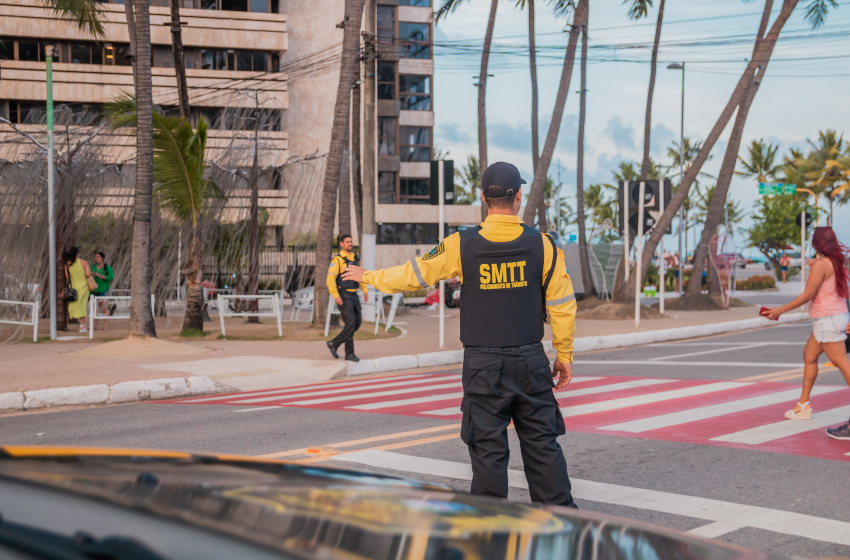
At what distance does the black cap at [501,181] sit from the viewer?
4480 mm

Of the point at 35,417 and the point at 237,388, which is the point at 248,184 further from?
the point at 35,417

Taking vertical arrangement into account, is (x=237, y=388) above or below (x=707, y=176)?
below

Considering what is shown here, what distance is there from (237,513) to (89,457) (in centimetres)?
55

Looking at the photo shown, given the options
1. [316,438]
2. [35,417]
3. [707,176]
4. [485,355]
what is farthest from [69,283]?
[707,176]

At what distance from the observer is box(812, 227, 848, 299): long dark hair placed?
26.1 ft

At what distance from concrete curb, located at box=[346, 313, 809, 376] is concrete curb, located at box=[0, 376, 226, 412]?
2615 mm

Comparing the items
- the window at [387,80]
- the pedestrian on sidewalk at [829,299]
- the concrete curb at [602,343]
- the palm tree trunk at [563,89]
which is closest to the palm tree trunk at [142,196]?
the concrete curb at [602,343]

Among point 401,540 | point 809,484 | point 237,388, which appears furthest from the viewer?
point 237,388

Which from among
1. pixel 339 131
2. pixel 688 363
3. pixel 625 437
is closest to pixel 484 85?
pixel 339 131

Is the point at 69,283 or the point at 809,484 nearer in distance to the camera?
the point at 809,484

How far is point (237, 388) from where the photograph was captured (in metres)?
12.0

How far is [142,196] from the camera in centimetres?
1498

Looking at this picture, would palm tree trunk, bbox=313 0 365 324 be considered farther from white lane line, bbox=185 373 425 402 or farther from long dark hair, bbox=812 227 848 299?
long dark hair, bbox=812 227 848 299

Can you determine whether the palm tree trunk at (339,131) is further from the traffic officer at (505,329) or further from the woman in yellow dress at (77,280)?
the traffic officer at (505,329)
